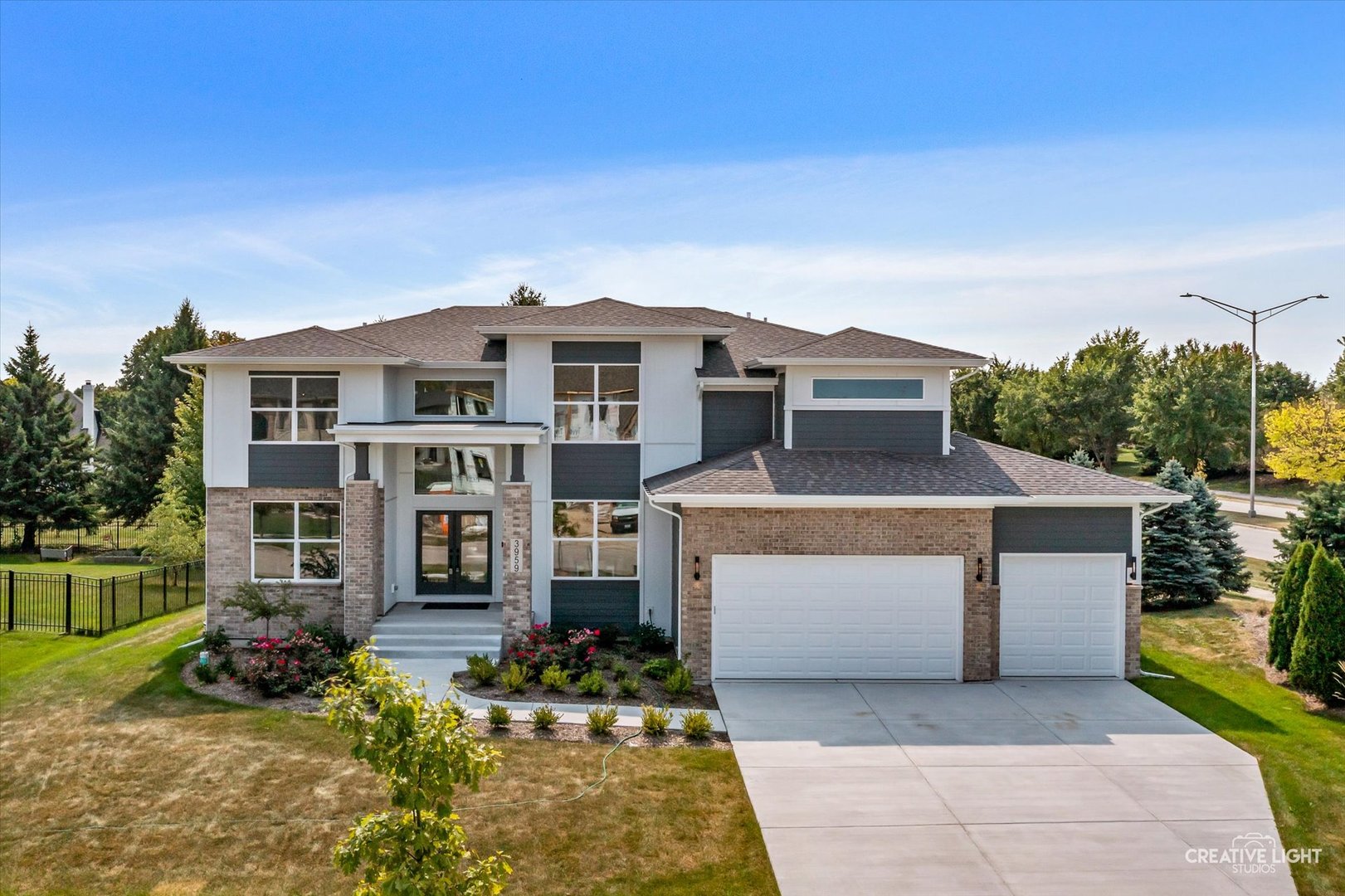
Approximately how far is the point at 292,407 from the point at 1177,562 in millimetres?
20046

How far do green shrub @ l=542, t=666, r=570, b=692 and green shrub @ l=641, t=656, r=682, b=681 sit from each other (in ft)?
4.55

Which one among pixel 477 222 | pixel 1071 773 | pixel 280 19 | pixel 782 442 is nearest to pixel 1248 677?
pixel 1071 773

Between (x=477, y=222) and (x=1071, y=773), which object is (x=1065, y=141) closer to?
(x=1071, y=773)

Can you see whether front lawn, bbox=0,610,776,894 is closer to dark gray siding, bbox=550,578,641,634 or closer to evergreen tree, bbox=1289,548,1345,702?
dark gray siding, bbox=550,578,641,634

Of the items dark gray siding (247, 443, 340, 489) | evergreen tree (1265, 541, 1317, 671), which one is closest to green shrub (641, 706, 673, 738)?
dark gray siding (247, 443, 340, 489)

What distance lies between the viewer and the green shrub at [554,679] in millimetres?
12836

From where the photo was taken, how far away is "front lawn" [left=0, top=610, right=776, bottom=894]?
7668 millimetres

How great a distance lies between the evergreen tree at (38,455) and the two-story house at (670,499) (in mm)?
20449

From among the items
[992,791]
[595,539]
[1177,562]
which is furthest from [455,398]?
[1177,562]

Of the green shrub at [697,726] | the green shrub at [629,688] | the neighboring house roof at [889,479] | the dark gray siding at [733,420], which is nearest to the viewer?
the green shrub at [697,726]

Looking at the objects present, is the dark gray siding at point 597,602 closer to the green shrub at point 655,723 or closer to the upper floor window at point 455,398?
the upper floor window at point 455,398

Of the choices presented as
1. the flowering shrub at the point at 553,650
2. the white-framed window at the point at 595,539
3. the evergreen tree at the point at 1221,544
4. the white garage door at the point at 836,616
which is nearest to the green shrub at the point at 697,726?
the white garage door at the point at 836,616

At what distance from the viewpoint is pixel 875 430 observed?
15.7 m

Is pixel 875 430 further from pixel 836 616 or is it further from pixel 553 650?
pixel 553 650
